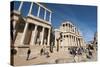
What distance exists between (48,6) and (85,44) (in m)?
0.62

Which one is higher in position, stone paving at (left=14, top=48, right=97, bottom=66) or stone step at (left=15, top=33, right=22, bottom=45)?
stone step at (left=15, top=33, right=22, bottom=45)

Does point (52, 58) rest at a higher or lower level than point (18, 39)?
lower

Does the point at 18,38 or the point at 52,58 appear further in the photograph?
the point at 52,58

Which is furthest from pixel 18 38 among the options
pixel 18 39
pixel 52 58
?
pixel 52 58

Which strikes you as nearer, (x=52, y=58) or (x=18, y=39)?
(x=18, y=39)

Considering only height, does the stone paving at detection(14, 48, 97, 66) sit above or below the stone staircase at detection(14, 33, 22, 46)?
below

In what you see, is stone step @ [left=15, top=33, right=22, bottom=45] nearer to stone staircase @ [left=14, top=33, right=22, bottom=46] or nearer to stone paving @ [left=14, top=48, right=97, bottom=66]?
stone staircase @ [left=14, top=33, right=22, bottom=46]

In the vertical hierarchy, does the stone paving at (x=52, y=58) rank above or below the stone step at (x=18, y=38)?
below

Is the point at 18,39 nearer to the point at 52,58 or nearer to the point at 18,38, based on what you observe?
the point at 18,38

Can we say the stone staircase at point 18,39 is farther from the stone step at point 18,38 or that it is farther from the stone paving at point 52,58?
the stone paving at point 52,58

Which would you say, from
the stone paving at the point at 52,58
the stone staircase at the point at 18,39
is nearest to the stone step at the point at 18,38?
the stone staircase at the point at 18,39

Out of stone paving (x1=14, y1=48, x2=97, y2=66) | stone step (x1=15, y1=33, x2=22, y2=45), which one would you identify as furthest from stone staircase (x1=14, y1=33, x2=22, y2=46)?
stone paving (x1=14, y1=48, x2=97, y2=66)

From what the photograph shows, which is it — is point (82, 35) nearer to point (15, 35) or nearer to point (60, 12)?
point (60, 12)
